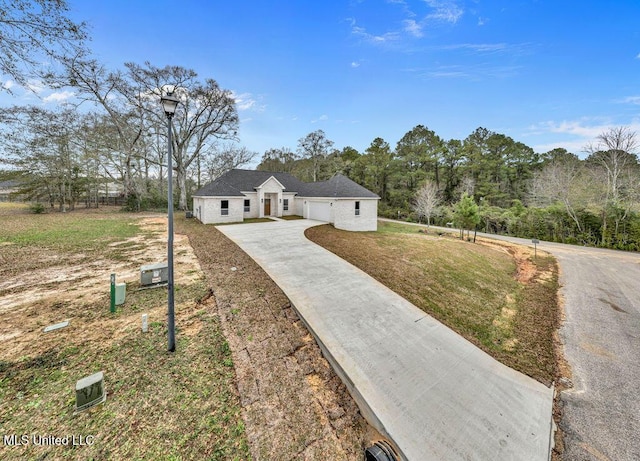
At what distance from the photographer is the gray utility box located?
6.26 metres

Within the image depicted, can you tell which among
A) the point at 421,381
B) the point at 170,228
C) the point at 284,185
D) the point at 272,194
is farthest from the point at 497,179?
the point at 170,228

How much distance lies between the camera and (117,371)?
3514mm

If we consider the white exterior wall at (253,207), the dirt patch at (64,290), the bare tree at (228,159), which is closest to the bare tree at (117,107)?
the bare tree at (228,159)

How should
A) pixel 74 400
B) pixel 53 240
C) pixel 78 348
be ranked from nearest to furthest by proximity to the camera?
pixel 74 400, pixel 78 348, pixel 53 240

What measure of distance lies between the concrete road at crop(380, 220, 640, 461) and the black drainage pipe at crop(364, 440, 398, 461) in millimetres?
2586

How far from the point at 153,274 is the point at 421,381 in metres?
6.96

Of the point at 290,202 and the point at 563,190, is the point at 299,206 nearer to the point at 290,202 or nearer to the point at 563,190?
the point at 290,202

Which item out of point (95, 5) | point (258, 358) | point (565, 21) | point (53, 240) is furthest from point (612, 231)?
point (53, 240)

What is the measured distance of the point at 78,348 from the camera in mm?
3922

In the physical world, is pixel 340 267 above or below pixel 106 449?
above

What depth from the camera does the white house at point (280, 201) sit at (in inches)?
712

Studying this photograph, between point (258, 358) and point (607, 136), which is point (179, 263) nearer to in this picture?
point (258, 358)

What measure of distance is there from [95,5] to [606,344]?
1869 centimetres

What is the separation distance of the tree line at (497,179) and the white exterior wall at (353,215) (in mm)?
6808
